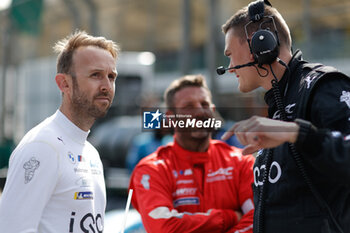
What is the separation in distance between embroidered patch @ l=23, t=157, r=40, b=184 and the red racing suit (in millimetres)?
976

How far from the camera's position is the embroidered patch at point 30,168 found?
5.90 ft

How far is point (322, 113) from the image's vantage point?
163 cm

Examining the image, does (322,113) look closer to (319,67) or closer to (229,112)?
(319,67)

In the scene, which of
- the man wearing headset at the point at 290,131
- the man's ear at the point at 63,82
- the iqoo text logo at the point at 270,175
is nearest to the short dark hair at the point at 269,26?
the man wearing headset at the point at 290,131

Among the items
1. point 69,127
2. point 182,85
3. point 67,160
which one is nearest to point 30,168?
point 67,160

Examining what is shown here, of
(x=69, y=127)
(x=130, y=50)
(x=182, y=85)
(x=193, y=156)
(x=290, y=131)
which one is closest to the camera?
(x=290, y=131)

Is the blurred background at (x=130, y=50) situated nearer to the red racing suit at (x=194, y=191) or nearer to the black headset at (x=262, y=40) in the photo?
the red racing suit at (x=194, y=191)

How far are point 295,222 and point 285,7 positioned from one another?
905cm

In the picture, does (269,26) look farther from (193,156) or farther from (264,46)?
(193,156)

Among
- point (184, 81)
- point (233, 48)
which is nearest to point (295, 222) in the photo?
point (233, 48)

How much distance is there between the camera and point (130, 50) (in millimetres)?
13703

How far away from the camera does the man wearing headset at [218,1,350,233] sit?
1.49m

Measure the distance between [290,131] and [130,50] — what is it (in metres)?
12.5

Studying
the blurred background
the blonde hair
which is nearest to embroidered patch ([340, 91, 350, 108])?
the blonde hair
